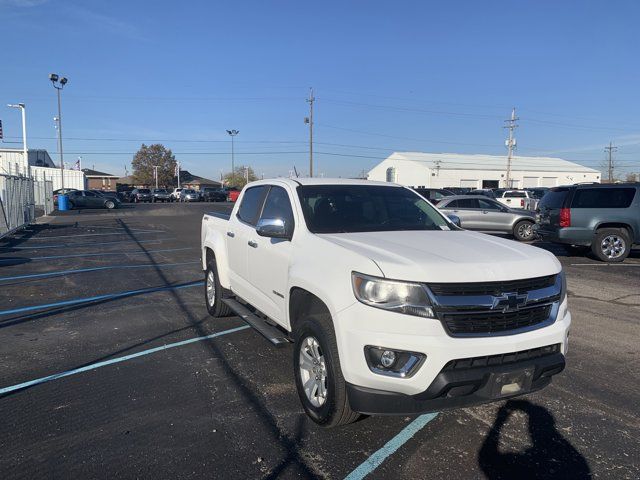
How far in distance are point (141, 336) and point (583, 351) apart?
197 inches

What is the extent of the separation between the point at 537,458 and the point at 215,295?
4304 mm

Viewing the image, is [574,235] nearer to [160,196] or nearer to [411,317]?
[411,317]

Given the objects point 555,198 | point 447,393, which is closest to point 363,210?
point 447,393

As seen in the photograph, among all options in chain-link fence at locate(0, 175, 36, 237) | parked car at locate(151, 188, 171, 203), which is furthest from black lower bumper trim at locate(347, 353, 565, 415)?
parked car at locate(151, 188, 171, 203)

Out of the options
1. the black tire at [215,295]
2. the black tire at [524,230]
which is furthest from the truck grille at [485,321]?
the black tire at [524,230]

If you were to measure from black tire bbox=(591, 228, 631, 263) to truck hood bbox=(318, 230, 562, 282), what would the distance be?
9.29m

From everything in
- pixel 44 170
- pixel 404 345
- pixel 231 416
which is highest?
pixel 44 170

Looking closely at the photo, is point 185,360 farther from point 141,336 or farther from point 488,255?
point 488,255

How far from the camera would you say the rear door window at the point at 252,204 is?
5.56 meters

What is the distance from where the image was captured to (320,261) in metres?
3.71

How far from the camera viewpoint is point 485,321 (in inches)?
125

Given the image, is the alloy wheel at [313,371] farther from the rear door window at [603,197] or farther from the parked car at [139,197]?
the parked car at [139,197]

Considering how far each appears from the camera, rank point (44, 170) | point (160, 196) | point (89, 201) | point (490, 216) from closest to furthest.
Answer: point (490, 216) < point (89, 201) < point (44, 170) < point (160, 196)

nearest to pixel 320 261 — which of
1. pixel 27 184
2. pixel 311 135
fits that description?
pixel 27 184
